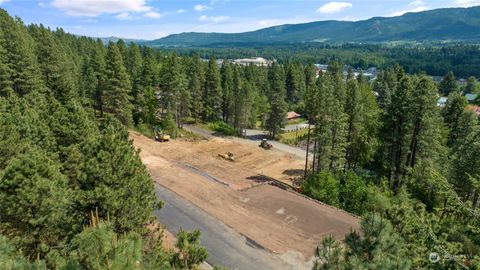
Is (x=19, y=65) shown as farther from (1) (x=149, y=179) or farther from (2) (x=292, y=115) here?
(2) (x=292, y=115)

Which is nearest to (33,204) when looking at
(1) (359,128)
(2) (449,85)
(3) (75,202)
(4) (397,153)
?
(3) (75,202)

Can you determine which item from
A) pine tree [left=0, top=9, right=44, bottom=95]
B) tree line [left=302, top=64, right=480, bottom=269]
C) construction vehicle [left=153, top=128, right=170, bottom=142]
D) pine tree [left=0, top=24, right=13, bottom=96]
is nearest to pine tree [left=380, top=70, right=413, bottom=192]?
tree line [left=302, top=64, right=480, bottom=269]

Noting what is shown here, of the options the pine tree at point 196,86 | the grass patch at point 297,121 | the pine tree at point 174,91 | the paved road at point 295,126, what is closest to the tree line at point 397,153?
the pine tree at point 174,91

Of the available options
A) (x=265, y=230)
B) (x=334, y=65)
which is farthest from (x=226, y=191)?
(x=334, y=65)

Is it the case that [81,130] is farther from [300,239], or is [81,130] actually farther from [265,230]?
[300,239]

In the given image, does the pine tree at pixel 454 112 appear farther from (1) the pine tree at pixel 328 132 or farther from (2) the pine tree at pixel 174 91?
(2) the pine tree at pixel 174 91

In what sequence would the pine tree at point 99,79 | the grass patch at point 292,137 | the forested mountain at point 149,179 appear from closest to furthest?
the forested mountain at point 149,179 < the pine tree at point 99,79 < the grass patch at point 292,137
